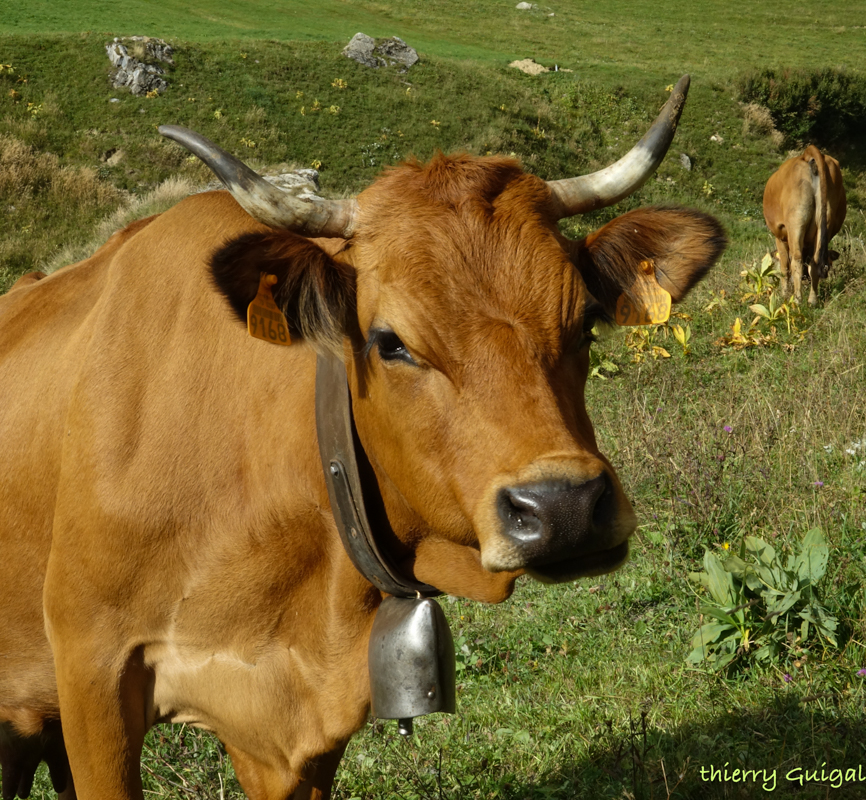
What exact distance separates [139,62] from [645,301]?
28053 mm

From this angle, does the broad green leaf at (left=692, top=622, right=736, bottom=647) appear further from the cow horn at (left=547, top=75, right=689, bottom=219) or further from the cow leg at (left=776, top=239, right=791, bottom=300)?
the cow leg at (left=776, top=239, right=791, bottom=300)

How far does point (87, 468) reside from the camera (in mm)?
2580

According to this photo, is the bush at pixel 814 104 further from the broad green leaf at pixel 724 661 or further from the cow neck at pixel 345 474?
the cow neck at pixel 345 474

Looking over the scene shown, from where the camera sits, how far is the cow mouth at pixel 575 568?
2.02 meters

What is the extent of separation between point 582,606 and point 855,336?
4413mm

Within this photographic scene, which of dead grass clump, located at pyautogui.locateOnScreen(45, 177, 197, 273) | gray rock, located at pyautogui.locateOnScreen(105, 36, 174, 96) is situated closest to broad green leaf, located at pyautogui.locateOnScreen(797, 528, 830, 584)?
dead grass clump, located at pyautogui.locateOnScreen(45, 177, 197, 273)

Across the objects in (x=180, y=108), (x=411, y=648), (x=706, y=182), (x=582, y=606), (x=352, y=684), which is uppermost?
(x=411, y=648)

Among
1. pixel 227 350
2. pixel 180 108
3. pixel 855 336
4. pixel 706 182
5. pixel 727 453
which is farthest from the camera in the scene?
pixel 706 182

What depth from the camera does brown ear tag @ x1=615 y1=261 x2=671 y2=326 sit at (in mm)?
2814

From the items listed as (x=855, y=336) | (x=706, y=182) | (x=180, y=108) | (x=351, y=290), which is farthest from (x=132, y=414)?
(x=706, y=182)

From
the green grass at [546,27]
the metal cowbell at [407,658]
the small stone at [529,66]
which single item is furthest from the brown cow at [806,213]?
the small stone at [529,66]

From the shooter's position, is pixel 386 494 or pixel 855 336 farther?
pixel 855 336

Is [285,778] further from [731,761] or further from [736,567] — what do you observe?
[736,567]

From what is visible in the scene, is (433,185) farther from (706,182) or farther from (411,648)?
(706,182)
